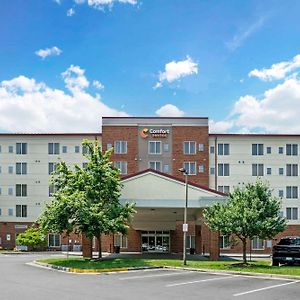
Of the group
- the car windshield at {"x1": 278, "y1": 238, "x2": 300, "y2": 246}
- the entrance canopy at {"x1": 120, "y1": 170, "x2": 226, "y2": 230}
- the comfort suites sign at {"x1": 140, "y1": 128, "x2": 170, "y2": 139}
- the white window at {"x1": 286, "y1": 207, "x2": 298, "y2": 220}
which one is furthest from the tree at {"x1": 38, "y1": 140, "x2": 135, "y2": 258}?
the white window at {"x1": 286, "y1": 207, "x2": 298, "y2": 220}

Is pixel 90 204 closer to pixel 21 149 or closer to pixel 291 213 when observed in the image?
pixel 21 149

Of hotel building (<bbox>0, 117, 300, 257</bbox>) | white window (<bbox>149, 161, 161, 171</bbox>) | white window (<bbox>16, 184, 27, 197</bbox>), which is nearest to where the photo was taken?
hotel building (<bbox>0, 117, 300, 257</bbox>)

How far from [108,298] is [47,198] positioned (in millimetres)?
46033

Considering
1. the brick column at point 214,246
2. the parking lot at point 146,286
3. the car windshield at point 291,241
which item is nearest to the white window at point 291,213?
the brick column at point 214,246

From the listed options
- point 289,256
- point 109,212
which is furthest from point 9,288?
point 289,256

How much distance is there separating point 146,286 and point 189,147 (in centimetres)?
3911

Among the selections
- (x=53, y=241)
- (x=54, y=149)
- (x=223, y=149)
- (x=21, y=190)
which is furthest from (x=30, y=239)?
(x=223, y=149)

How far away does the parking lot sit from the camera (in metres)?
16.7

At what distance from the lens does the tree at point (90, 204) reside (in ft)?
98.6

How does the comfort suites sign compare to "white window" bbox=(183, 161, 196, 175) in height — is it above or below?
above

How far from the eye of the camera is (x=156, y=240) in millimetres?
56812

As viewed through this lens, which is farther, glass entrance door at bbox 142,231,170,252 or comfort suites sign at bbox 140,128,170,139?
comfort suites sign at bbox 140,128,170,139

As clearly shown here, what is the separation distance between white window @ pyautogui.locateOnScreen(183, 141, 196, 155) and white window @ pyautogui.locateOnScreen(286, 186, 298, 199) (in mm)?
12129

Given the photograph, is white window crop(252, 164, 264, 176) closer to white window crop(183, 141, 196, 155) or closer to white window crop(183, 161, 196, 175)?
white window crop(183, 161, 196, 175)
